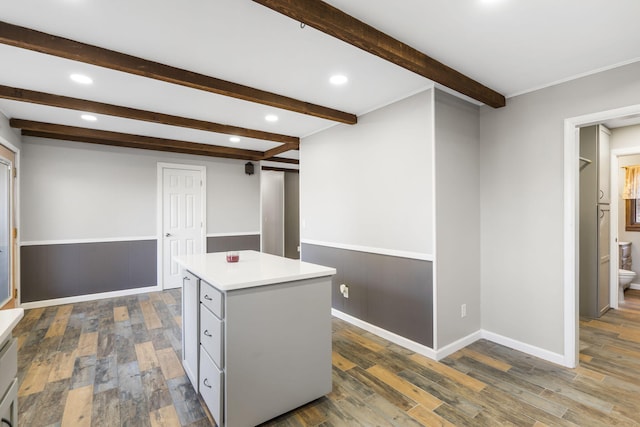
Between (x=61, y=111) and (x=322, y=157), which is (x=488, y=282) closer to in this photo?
(x=322, y=157)

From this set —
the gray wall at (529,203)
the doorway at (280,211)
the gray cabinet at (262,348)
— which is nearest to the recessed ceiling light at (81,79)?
the gray cabinet at (262,348)

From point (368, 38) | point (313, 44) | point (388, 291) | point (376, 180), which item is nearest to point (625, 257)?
point (388, 291)

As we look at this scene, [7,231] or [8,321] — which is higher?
[7,231]

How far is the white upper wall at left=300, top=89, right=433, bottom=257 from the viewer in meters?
2.77

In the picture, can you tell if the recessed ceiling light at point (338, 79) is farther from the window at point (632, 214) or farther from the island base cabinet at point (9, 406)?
the window at point (632, 214)

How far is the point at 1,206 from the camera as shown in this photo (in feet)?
11.4

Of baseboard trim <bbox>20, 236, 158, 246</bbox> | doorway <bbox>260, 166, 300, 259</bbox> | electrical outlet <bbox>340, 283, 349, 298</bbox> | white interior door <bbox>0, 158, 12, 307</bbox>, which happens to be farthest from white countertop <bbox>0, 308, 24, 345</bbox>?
doorway <bbox>260, 166, 300, 259</bbox>

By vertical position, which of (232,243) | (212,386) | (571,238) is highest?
(571,238)

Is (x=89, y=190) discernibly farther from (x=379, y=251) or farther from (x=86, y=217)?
(x=379, y=251)

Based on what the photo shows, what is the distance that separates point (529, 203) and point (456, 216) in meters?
0.64

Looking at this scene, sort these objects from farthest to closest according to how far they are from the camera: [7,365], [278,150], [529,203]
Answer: [278,150] < [529,203] < [7,365]

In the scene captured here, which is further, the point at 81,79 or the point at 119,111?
the point at 119,111

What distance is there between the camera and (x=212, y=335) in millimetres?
1866

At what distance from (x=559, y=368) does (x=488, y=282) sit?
0.85 meters
